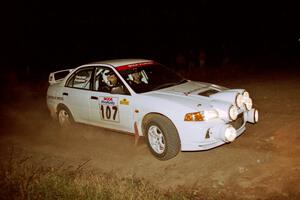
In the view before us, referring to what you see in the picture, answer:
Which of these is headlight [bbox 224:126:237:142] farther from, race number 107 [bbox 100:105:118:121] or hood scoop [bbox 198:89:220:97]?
race number 107 [bbox 100:105:118:121]

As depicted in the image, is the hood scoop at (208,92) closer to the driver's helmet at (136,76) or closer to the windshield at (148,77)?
the windshield at (148,77)

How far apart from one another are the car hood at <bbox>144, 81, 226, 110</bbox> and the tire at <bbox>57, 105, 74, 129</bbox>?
2367 mm

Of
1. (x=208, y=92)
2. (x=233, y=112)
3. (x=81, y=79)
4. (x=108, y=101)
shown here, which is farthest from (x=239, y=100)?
(x=81, y=79)

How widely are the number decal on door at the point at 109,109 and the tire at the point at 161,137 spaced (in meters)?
0.73

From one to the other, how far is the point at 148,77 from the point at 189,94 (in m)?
1.17

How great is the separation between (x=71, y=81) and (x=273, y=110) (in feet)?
14.4

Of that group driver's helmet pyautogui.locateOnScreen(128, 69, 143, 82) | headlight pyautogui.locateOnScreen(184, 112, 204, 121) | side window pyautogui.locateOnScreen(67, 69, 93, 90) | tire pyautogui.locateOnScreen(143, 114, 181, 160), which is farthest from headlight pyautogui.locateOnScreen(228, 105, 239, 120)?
side window pyautogui.locateOnScreen(67, 69, 93, 90)

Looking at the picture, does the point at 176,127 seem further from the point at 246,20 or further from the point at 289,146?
the point at 246,20

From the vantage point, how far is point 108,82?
289 inches

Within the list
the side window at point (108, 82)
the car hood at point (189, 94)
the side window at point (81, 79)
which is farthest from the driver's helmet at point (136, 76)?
the side window at point (81, 79)

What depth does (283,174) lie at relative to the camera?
5270 millimetres

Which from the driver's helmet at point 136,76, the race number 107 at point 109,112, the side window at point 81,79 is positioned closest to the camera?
the race number 107 at point 109,112

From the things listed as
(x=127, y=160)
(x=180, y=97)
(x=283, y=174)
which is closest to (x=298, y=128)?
(x=283, y=174)

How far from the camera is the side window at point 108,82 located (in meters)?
6.86
